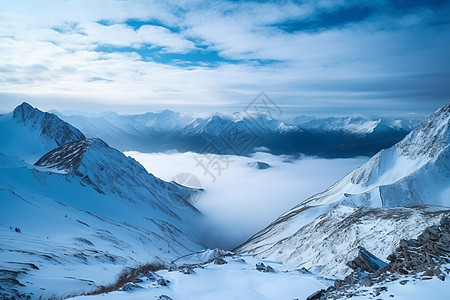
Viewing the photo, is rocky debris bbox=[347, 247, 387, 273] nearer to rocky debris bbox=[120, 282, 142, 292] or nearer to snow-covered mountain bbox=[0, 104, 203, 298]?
rocky debris bbox=[120, 282, 142, 292]

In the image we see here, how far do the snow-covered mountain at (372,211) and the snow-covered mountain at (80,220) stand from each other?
36.8 m

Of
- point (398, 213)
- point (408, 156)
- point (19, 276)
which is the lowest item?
point (19, 276)

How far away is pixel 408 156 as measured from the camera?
164750 millimetres

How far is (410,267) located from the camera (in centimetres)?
1588

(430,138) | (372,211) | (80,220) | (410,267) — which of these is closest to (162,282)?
(410,267)

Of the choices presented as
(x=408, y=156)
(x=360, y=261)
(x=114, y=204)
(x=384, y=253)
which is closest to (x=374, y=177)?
(x=408, y=156)

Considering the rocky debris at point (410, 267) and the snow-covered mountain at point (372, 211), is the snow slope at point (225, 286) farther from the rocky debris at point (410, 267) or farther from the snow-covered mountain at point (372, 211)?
the snow-covered mountain at point (372, 211)

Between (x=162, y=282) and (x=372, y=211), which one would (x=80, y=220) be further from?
(x=372, y=211)

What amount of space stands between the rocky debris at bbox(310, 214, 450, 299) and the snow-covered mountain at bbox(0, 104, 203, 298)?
2032 cm

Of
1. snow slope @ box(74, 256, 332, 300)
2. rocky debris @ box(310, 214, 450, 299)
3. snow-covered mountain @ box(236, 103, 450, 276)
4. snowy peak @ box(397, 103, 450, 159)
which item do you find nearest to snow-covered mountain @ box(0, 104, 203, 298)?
snow slope @ box(74, 256, 332, 300)

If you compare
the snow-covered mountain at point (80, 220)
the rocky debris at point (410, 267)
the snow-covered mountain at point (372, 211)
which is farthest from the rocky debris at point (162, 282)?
the snow-covered mountain at point (372, 211)

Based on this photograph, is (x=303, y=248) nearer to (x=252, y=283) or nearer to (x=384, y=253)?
(x=384, y=253)

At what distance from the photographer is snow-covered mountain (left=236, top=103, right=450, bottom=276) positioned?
5722cm

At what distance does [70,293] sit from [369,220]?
221ft
